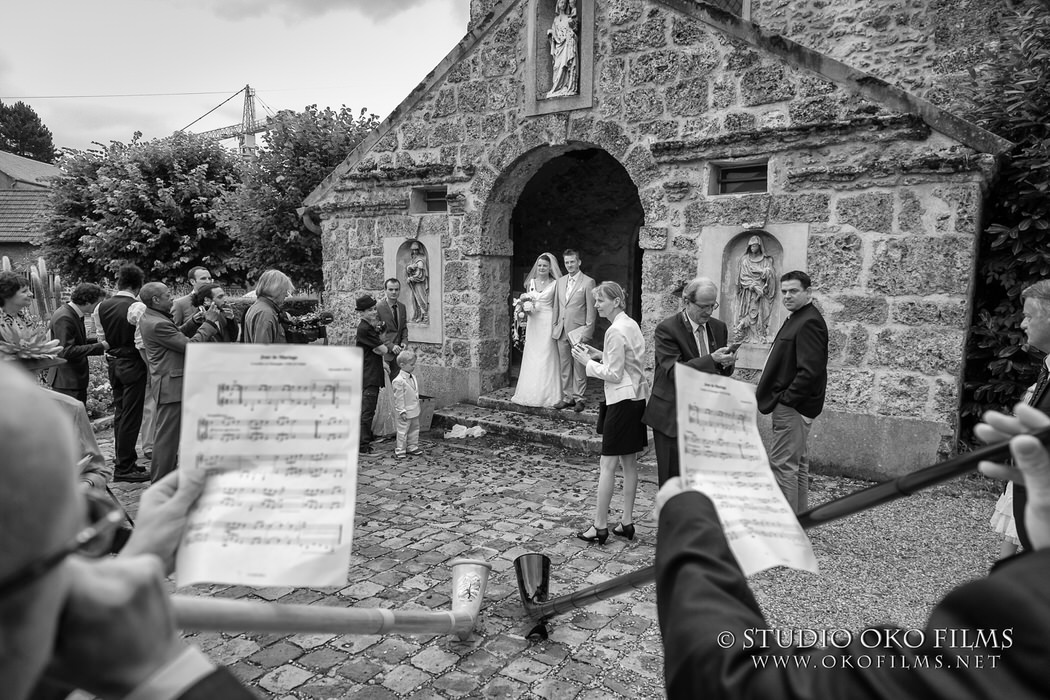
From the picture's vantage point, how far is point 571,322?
26.2 ft

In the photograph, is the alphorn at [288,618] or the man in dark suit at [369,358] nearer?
the alphorn at [288,618]

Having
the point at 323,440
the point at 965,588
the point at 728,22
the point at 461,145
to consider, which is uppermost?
the point at 728,22

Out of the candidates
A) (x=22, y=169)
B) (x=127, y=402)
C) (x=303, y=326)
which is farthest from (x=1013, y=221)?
(x=22, y=169)

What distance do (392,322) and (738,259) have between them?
3.96 m

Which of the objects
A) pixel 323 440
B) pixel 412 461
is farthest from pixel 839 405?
pixel 323 440

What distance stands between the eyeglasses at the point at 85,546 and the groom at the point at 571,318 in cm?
699

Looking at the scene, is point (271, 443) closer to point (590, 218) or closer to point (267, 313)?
point (267, 313)

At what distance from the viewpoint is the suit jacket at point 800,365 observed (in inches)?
175

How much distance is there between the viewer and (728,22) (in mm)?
6316

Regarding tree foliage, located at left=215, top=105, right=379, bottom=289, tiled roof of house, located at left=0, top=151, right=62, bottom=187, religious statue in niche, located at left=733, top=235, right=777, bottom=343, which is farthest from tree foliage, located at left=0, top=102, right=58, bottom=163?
religious statue in niche, located at left=733, top=235, right=777, bottom=343

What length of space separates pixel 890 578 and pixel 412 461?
439 cm

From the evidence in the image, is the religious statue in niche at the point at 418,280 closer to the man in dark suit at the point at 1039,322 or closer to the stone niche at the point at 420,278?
the stone niche at the point at 420,278

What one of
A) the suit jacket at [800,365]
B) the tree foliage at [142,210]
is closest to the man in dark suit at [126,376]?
the suit jacket at [800,365]

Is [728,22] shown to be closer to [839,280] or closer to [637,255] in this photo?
[839,280]
